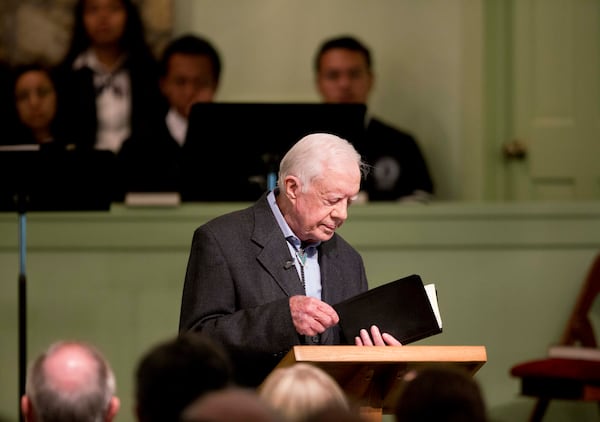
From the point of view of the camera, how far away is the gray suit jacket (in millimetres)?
3879

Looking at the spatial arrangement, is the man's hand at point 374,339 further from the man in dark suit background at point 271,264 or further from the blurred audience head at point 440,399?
the blurred audience head at point 440,399

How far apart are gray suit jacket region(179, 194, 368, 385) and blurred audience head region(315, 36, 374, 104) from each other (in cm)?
321

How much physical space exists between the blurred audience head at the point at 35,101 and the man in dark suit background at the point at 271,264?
3.61 metres

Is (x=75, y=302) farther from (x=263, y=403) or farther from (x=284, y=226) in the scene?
(x=263, y=403)

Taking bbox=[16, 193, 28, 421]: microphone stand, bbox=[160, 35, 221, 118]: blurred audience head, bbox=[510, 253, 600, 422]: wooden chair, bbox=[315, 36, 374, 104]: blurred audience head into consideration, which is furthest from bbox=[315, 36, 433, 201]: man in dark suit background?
bbox=[16, 193, 28, 421]: microphone stand

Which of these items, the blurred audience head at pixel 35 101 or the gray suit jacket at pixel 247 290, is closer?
the gray suit jacket at pixel 247 290

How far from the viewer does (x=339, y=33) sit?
27.7ft

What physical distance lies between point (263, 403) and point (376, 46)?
21.2 feet

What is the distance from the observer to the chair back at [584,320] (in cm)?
600

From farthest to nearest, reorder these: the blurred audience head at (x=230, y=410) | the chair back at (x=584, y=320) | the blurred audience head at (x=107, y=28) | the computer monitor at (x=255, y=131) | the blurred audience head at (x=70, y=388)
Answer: the blurred audience head at (x=107, y=28) < the chair back at (x=584, y=320) < the computer monitor at (x=255, y=131) < the blurred audience head at (x=70, y=388) < the blurred audience head at (x=230, y=410)

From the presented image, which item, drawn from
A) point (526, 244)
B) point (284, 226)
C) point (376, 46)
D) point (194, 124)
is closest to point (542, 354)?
point (526, 244)

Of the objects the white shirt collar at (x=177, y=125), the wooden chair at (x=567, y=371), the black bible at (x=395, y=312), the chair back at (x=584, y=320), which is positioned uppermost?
the white shirt collar at (x=177, y=125)

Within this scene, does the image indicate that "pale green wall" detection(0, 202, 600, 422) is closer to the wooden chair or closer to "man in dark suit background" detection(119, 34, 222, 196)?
the wooden chair

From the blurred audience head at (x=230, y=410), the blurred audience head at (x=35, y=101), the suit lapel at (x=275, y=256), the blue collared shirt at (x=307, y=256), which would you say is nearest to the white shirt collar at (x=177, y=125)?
the blurred audience head at (x=35, y=101)
